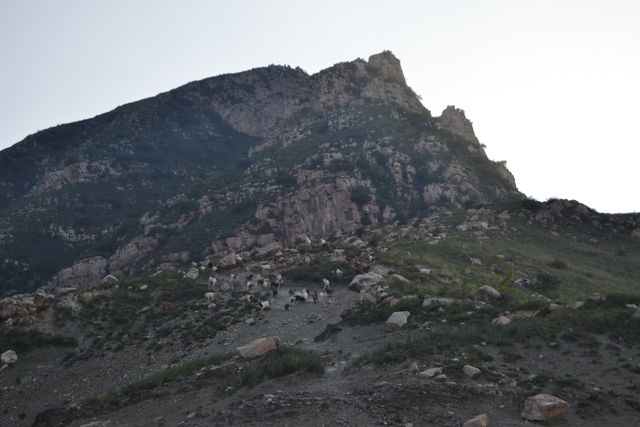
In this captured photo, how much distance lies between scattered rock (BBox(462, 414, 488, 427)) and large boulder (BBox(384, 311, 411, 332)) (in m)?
7.93

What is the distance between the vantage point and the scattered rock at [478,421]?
841 centimetres

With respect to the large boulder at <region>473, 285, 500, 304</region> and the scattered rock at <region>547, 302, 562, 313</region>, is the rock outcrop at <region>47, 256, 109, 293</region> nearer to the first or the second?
the large boulder at <region>473, 285, 500, 304</region>

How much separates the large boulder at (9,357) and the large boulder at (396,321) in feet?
62.9

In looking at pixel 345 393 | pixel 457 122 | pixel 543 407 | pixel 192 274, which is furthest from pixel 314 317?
pixel 457 122

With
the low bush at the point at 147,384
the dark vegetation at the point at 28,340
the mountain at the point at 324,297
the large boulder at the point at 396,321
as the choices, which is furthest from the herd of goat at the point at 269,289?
the dark vegetation at the point at 28,340

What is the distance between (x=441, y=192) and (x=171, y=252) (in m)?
49.0

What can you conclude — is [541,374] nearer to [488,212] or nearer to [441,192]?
[488,212]

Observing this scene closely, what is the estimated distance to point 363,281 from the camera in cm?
2623

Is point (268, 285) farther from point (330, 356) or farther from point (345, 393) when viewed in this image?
point (345, 393)

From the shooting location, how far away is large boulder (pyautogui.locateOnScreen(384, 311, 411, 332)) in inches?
655

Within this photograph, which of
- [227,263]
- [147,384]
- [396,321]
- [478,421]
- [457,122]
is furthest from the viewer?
[457,122]

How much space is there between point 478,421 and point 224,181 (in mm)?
81544

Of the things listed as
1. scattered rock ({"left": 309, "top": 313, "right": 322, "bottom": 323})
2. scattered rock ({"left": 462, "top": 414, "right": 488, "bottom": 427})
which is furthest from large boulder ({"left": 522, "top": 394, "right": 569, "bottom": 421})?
scattered rock ({"left": 309, "top": 313, "right": 322, "bottom": 323})

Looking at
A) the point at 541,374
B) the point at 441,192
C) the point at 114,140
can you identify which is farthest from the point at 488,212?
the point at 114,140
